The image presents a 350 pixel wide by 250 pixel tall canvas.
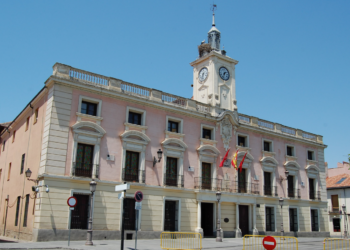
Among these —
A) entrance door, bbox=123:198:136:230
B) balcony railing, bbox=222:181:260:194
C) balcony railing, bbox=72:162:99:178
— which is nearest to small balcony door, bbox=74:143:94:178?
balcony railing, bbox=72:162:99:178

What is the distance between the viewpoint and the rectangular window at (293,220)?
31828mm

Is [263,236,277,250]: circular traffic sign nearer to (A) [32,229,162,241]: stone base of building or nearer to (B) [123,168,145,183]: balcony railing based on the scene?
(A) [32,229,162,241]: stone base of building

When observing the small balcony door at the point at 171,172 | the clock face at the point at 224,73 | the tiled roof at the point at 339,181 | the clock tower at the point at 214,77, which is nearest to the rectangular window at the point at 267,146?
the clock tower at the point at 214,77

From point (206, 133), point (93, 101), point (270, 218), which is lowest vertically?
point (270, 218)

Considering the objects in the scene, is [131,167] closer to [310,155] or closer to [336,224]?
[310,155]

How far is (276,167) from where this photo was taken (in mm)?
31875

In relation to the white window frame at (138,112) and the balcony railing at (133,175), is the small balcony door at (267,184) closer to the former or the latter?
the balcony railing at (133,175)

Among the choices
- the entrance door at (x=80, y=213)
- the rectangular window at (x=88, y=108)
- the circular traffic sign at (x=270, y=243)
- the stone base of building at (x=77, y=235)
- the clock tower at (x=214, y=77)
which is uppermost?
the clock tower at (x=214, y=77)

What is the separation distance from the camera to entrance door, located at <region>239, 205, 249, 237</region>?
28.4 metres

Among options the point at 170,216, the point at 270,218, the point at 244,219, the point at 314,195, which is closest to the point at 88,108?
the point at 170,216

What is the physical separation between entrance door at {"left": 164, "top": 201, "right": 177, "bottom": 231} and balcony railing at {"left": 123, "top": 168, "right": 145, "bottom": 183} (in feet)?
9.41

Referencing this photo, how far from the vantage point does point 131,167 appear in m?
23.6

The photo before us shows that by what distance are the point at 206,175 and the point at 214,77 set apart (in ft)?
28.0

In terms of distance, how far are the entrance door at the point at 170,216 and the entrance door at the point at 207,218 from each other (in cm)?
280
